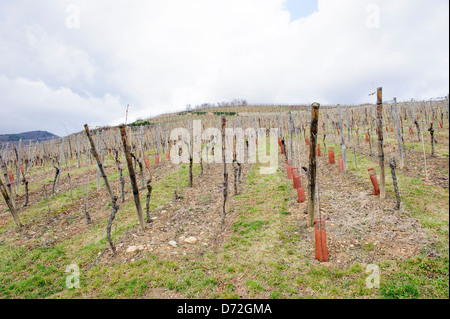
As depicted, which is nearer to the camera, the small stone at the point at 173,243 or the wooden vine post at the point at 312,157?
the wooden vine post at the point at 312,157

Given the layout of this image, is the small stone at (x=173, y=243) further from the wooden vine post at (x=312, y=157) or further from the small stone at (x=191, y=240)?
the wooden vine post at (x=312, y=157)

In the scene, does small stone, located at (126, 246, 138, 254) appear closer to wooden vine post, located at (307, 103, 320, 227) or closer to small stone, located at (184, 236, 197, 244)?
small stone, located at (184, 236, 197, 244)

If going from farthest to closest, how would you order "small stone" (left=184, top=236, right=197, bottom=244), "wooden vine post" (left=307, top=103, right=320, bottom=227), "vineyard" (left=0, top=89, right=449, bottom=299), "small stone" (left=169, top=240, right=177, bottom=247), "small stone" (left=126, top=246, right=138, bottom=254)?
1. "small stone" (left=184, top=236, right=197, bottom=244)
2. "small stone" (left=169, top=240, right=177, bottom=247)
3. "small stone" (left=126, top=246, right=138, bottom=254)
4. "wooden vine post" (left=307, top=103, right=320, bottom=227)
5. "vineyard" (left=0, top=89, right=449, bottom=299)

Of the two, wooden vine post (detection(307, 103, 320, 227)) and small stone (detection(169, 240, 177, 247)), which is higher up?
wooden vine post (detection(307, 103, 320, 227))

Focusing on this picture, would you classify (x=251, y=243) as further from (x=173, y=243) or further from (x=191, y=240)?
(x=173, y=243)

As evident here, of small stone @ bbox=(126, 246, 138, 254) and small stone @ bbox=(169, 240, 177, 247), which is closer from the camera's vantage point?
small stone @ bbox=(126, 246, 138, 254)

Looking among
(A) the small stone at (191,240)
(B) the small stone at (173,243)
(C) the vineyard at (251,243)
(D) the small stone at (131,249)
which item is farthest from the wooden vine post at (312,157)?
(D) the small stone at (131,249)

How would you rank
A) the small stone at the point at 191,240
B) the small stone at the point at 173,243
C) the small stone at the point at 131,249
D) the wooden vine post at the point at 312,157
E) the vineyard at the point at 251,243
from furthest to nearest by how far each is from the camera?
the small stone at the point at 191,240, the small stone at the point at 173,243, the small stone at the point at 131,249, the wooden vine post at the point at 312,157, the vineyard at the point at 251,243

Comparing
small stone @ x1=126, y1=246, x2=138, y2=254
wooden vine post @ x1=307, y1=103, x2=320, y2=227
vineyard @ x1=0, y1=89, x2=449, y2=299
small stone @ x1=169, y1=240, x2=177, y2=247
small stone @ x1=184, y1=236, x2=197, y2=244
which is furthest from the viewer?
small stone @ x1=184, y1=236, x2=197, y2=244

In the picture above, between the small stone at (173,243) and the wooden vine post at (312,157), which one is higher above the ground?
the wooden vine post at (312,157)

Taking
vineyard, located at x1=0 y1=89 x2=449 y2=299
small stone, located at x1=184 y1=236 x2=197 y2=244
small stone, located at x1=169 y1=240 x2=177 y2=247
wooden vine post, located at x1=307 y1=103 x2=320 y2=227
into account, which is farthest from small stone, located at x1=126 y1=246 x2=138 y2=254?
wooden vine post, located at x1=307 y1=103 x2=320 y2=227

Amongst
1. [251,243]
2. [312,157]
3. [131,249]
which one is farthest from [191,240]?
[312,157]

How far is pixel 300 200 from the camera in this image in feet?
22.3
